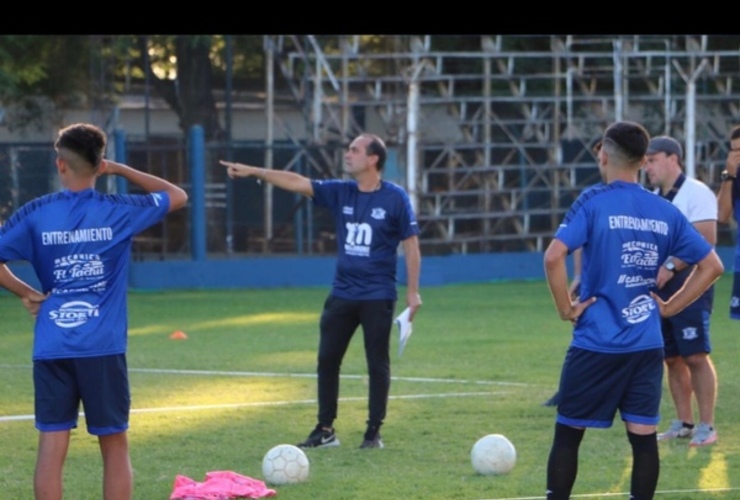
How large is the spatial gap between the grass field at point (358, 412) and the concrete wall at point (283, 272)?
4.50 m

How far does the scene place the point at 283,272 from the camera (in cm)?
2473

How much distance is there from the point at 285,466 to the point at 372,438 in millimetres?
1423

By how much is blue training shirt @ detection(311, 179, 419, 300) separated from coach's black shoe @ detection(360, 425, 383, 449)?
0.92 metres

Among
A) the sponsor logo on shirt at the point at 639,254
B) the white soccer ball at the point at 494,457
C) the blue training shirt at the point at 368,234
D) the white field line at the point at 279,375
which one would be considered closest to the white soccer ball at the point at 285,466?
the white soccer ball at the point at 494,457

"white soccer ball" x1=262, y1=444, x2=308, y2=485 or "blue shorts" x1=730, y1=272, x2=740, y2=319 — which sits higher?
"blue shorts" x1=730, y1=272, x2=740, y2=319

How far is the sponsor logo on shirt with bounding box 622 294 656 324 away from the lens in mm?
6892

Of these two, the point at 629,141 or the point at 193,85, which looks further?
the point at 193,85

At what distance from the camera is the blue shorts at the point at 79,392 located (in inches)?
261

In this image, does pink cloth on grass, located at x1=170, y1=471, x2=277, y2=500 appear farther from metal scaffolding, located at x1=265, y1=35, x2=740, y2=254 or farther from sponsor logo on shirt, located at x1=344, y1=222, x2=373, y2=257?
metal scaffolding, located at x1=265, y1=35, x2=740, y2=254

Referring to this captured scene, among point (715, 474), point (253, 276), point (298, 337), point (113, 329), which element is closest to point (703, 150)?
point (253, 276)

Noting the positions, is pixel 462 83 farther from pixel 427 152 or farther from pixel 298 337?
pixel 298 337

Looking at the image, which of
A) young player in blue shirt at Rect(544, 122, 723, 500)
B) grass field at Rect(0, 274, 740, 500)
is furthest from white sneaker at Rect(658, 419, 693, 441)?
young player in blue shirt at Rect(544, 122, 723, 500)

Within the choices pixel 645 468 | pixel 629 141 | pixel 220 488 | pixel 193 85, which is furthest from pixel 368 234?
pixel 193 85

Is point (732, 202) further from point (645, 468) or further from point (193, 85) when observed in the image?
point (193, 85)
